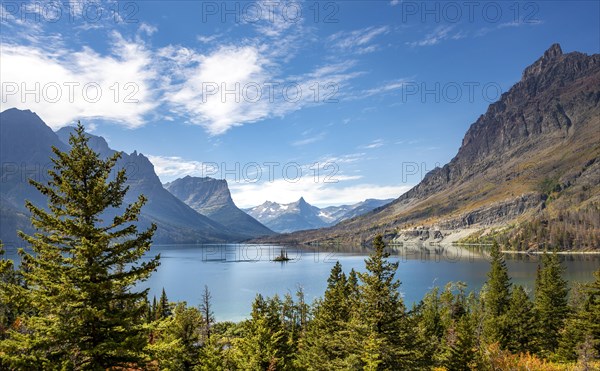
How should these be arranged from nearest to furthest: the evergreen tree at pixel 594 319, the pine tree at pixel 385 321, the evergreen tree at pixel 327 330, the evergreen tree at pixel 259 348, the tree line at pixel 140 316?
the tree line at pixel 140 316, the pine tree at pixel 385 321, the evergreen tree at pixel 259 348, the evergreen tree at pixel 327 330, the evergreen tree at pixel 594 319

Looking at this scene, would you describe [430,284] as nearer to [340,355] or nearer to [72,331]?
[340,355]

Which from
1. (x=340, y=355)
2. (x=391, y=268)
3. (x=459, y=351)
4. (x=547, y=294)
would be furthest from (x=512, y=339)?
(x=391, y=268)

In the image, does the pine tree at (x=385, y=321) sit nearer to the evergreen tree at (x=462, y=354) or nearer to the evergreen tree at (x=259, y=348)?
the evergreen tree at (x=259, y=348)

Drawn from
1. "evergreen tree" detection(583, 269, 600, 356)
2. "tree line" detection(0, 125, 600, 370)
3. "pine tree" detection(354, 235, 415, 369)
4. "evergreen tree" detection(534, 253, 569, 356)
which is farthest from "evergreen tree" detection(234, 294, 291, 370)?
"evergreen tree" detection(534, 253, 569, 356)

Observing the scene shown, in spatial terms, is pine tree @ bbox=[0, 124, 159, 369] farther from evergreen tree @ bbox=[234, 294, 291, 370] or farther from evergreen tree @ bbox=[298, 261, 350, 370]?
evergreen tree @ bbox=[298, 261, 350, 370]

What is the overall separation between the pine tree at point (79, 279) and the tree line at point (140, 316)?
5 centimetres

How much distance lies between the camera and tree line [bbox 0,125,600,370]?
50.6ft

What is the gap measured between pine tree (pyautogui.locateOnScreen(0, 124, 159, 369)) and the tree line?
48 mm

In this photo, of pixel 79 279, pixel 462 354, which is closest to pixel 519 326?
pixel 462 354

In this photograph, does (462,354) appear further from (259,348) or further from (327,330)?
(259,348)

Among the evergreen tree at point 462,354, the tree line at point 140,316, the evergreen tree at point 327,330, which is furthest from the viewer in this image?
the evergreen tree at point 462,354

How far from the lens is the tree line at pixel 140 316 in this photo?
15.4 meters

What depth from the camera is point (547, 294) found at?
201 feet

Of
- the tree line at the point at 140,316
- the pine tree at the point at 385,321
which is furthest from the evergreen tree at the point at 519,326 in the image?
the pine tree at the point at 385,321
